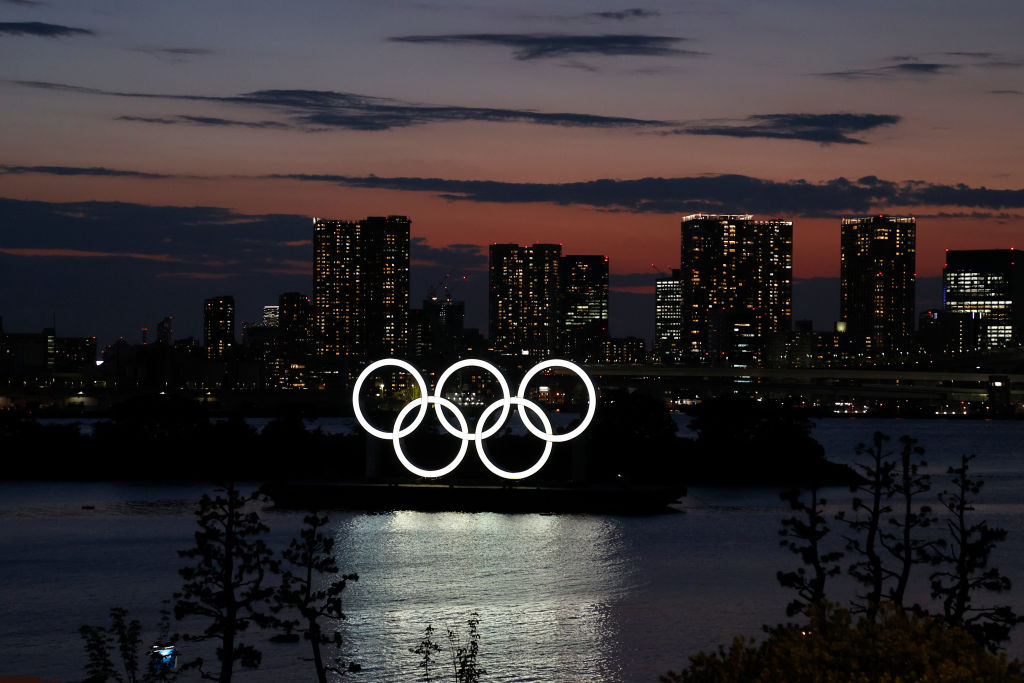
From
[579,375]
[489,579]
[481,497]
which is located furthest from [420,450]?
[489,579]

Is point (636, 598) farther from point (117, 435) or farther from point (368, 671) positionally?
point (117, 435)

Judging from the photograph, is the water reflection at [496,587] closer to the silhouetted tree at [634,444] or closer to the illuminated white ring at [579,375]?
the illuminated white ring at [579,375]

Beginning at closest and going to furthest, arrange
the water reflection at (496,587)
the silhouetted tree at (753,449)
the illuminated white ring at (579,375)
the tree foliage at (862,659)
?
the tree foliage at (862,659) → the water reflection at (496,587) → the illuminated white ring at (579,375) → the silhouetted tree at (753,449)

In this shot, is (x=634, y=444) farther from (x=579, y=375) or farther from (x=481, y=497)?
(x=579, y=375)

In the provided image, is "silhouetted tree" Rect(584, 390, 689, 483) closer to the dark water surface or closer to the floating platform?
the floating platform

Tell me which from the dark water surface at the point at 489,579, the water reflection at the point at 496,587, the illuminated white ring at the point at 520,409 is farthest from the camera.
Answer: the illuminated white ring at the point at 520,409

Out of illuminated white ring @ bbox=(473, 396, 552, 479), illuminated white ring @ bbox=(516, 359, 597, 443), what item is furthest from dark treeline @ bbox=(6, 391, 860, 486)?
illuminated white ring @ bbox=(516, 359, 597, 443)

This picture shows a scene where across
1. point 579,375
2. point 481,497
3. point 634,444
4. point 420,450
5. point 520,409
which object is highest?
point 579,375

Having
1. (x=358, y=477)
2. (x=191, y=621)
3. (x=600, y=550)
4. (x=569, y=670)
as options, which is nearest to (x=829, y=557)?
(x=569, y=670)

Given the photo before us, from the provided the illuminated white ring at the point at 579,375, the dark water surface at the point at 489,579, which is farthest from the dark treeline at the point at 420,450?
the illuminated white ring at the point at 579,375
